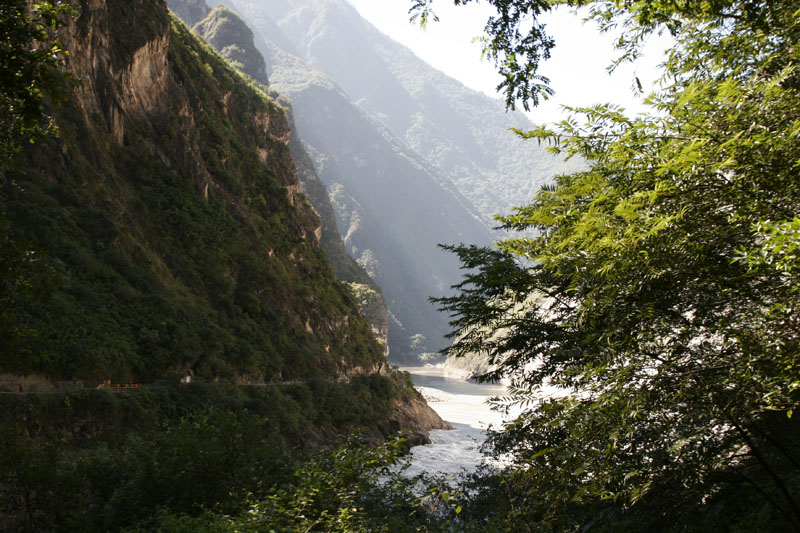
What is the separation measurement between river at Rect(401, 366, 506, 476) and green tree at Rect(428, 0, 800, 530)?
12.8 ft

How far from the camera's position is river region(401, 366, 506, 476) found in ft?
91.6

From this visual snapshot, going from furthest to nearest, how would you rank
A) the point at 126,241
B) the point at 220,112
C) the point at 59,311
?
the point at 220,112, the point at 126,241, the point at 59,311

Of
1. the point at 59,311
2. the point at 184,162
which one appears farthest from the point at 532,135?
the point at 184,162

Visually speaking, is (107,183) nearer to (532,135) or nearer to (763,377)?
(532,135)

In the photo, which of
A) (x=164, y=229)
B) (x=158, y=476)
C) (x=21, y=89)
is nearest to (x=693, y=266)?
(x=21, y=89)

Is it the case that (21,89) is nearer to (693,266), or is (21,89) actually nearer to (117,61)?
(693,266)

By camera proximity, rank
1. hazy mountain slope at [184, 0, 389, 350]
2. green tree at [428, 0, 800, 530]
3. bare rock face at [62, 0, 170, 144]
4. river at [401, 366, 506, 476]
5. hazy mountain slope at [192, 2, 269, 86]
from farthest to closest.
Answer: hazy mountain slope at [192, 2, 269, 86]
hazy mountain slope at [184, 0, 389, 350]
river at [401, 366, 506, 476]
bare rock face at [62, 0, 170, 144]
green tree at [428, 0, 800, 530]

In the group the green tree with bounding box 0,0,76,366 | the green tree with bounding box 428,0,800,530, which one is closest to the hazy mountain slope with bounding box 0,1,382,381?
the green tree with bounding box 0,0,76,366

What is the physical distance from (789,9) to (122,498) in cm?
1072

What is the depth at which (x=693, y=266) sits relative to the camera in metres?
4.24

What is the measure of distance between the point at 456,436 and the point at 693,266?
40284 mm

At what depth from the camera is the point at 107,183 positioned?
84.9 feet

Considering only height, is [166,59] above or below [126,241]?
above

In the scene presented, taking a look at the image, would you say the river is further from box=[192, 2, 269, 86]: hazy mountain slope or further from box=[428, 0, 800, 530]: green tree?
box=[192, 2, 269, 86]: hazy mountain slope
